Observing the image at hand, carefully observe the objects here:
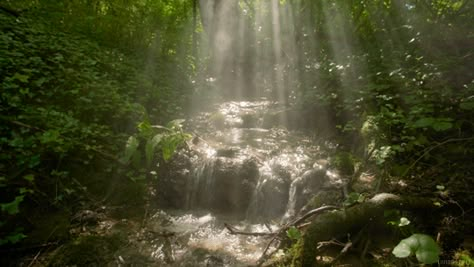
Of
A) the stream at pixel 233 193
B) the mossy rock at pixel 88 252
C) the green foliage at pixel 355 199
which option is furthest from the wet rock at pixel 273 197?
the mossy rock at pixel 88 252

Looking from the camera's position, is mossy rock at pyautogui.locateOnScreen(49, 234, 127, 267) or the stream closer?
mossy rock at pyautogui.locateOnScreen(49, 234, 127, 267)

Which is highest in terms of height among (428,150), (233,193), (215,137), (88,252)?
(215,137)

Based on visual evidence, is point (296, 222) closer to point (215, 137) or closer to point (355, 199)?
point (355, 199)

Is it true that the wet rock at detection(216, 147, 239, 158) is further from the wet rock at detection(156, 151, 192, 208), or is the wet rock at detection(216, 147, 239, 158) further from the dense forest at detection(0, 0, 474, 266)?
the wet rock at detection(156, 151, 192, 208)

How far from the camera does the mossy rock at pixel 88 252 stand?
263 centimetres

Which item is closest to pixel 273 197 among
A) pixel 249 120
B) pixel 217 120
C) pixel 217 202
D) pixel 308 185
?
pixel 308 185

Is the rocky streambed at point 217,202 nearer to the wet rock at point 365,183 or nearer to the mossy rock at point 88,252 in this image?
the mossy rock at point 88,252

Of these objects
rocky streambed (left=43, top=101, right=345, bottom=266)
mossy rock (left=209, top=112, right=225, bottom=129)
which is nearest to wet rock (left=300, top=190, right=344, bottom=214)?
rocky streambed (left=43, top=101, right=345, bottom=266)

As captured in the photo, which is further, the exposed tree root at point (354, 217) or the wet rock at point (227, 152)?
the wet rock at point (227, 152)

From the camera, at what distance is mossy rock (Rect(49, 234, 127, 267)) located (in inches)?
104

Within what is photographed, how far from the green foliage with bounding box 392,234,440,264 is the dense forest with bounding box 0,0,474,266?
1 centimetres

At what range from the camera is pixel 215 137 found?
600 centimetres

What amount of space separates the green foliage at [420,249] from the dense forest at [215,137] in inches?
0.4

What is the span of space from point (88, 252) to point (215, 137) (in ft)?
11.8
